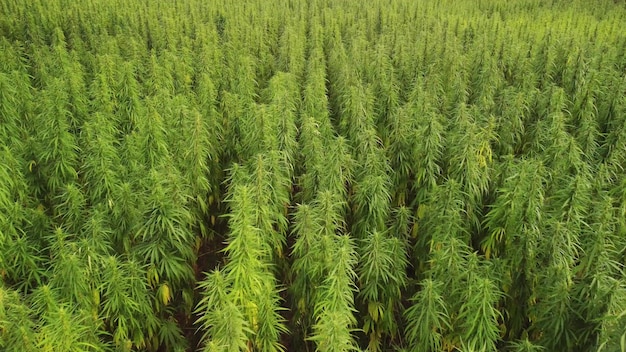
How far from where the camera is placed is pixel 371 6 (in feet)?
43.8

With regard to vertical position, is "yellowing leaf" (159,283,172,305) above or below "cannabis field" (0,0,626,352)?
below

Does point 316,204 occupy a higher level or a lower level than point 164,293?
higher

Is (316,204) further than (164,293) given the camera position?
Yes

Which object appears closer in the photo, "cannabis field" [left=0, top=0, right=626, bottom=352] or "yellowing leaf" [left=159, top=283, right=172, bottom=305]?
"cannabis field" [left=0, top=0, right=626, bottom=352]

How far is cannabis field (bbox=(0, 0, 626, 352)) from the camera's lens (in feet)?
10.7

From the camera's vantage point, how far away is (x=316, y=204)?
4.57 metres

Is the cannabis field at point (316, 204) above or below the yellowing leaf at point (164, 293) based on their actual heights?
above

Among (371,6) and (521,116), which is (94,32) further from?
(521,116)

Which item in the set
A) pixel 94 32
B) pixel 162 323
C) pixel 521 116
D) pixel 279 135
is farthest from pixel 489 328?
pixel 94 32

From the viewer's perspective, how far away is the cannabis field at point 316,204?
326cm

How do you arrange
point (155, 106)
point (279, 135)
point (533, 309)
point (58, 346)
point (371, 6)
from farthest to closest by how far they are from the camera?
point (371, 6), point (155, 106), point (279, 135), point (533, 309), point (58, 346)

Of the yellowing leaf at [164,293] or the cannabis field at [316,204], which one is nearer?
the cannabis field at [316,204]

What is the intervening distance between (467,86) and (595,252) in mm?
4494

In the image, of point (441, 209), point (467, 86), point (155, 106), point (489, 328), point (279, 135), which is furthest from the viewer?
point (467, 86)
